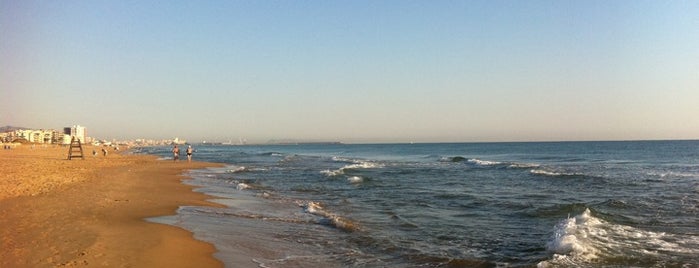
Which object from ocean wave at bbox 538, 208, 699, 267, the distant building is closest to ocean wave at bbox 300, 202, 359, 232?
ocean wave at bbox 538, 208, 699, 267

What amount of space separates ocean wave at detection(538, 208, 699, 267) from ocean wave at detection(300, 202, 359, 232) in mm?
4606

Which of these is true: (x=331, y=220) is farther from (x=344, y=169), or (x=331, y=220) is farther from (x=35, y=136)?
(x=35, y=136)

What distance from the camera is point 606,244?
33.1 ft

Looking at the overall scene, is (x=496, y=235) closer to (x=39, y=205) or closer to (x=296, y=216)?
(x=296, y=216)

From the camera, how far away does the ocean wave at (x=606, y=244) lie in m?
8.83

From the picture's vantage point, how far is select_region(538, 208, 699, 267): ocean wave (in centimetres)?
883

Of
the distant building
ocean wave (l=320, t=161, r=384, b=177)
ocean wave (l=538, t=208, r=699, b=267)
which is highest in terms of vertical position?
the distant building

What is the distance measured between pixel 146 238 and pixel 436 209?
915cm

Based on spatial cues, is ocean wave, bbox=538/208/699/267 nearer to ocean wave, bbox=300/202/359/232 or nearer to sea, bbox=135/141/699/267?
sea, bbox=135/141/699/267

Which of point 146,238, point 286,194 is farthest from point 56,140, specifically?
point 146,238

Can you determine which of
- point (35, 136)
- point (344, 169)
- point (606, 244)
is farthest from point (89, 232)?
point (35, 136)

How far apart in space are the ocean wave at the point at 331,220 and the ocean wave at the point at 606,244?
461 centimetres

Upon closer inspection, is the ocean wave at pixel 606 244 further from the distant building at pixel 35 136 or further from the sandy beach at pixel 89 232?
the distant building at pixel 35 136

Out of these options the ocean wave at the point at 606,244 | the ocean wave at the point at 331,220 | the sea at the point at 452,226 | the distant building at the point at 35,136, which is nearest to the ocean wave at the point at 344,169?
the sea at the point at 452,226
